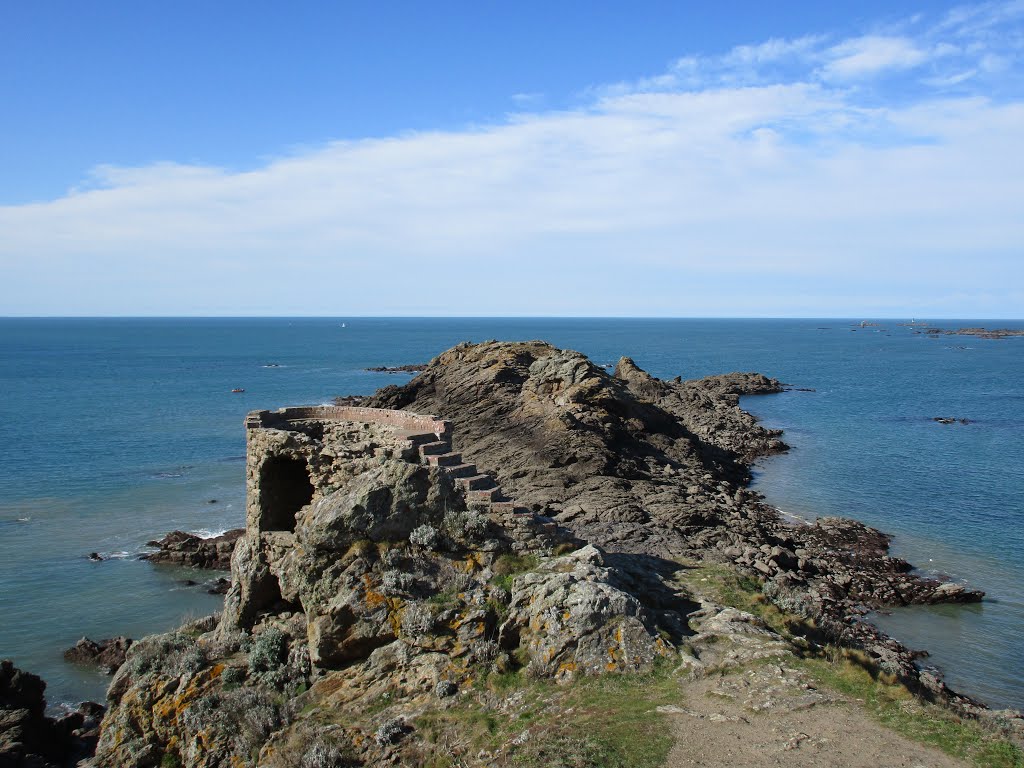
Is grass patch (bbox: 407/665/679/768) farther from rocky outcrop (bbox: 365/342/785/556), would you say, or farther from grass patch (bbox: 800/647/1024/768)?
rocky outcrop (bbox: 365/342/785/556)

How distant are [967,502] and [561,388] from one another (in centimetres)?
2170

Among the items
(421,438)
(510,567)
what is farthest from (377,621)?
(421,438)

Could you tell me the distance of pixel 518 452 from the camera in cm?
3706

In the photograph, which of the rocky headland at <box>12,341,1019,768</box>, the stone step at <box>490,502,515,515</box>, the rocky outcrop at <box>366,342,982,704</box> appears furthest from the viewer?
the rocky outcrop at <box>366,342,982,704</box>

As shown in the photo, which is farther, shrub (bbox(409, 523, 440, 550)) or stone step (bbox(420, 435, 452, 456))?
stone step (bbox(420, 435, 452, 456))

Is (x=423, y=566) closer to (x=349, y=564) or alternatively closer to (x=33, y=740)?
(x=349, y=564)

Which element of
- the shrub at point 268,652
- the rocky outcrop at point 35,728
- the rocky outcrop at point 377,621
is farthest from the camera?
the rocky outcrop at point 35,728

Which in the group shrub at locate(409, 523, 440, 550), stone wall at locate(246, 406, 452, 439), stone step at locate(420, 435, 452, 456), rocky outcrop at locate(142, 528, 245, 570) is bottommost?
rocky outcrop at locate(142, 528, 245, 570)

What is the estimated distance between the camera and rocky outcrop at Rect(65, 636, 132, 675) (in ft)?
75.0

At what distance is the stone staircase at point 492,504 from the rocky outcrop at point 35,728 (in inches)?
409

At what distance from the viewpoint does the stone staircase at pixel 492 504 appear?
53.8 feet

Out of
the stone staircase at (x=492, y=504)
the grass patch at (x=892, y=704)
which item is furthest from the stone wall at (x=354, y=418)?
the grass patch at (x=892, y=704)

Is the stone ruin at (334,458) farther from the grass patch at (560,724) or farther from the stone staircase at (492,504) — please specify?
the grass patch at (560,724)

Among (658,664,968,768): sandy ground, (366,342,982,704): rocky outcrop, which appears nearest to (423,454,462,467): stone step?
(658,664,968,768): sandy ground
